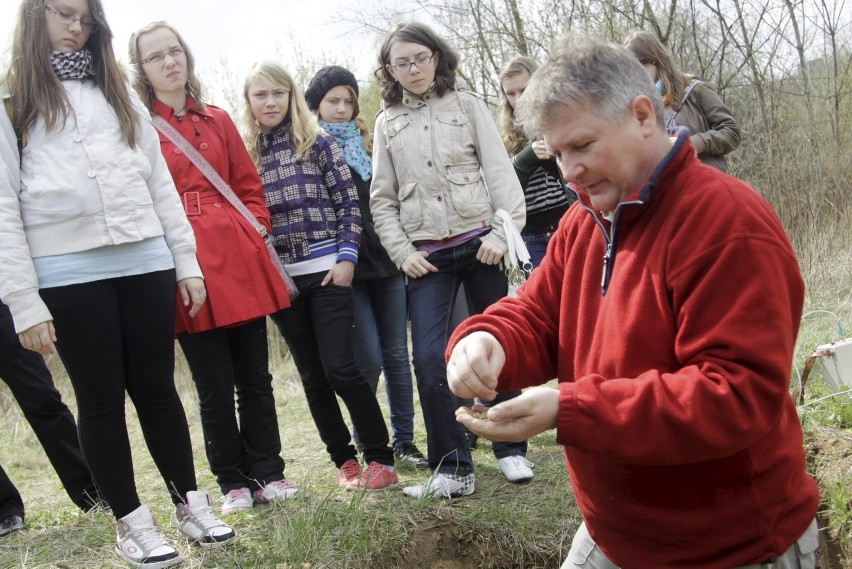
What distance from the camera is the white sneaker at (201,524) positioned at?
11.2 ft

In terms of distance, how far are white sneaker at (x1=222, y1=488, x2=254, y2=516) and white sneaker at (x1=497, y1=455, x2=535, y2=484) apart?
1.23 metres

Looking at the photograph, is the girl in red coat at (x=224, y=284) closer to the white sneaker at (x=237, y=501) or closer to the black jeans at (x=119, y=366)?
the white sneaker at (x=237, y=501)

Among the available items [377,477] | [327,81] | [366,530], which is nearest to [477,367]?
[366,530]

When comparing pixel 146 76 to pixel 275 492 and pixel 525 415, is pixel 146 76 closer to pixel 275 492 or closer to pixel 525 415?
pixel 275 492

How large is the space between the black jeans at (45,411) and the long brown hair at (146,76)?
122cm

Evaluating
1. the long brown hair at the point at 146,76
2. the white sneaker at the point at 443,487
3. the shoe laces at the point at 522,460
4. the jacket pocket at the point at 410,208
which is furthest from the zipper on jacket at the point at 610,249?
the long brown hair at the point at 146,76

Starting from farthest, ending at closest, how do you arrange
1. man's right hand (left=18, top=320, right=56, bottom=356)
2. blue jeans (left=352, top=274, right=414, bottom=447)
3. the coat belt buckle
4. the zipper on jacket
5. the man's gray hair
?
blue jeans (left=352, top=274, right=414, bottom=447) < the coat belt buckle < man's right hand (left=18, top=320, right=56, bottom=356) < the zipper on jacket < the man's gray hair

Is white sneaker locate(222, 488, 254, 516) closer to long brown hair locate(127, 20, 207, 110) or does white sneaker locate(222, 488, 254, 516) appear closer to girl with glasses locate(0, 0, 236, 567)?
girl with glasses locate(0, 0, 236, 567)

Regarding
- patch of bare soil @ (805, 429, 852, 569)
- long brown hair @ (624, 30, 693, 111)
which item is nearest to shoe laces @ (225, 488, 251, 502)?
patch of bare soil @ (805, 429, 852, 569)

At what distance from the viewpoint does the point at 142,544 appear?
128 inches

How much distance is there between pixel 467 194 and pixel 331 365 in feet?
3.43

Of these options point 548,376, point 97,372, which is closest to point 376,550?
point 97,372

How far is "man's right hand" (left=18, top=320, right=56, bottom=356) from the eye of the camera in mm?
2959

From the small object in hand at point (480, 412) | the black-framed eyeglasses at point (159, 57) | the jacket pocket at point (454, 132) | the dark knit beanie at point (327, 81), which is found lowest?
the small object in hand at point (480, 412)
